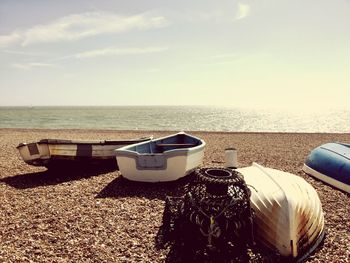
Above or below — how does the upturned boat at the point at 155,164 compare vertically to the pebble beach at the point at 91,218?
above

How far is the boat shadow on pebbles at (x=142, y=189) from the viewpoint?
31.6 ft

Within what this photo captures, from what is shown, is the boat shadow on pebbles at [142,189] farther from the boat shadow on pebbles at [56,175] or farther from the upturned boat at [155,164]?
the boat shadow on pebbles at [56,175]

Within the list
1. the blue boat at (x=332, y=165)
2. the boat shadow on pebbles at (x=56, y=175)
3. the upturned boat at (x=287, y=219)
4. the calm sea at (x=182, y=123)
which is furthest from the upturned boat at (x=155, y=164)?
the calm sea at (x=182, y=123)

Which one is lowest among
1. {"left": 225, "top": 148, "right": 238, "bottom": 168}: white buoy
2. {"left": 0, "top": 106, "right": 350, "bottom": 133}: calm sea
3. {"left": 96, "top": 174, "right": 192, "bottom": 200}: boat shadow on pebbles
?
{"left": 0, "top": 106, "right": 350, "bottom": 133}: calm sea

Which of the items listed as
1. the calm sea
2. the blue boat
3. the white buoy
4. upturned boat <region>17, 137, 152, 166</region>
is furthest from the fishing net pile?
the calm sea

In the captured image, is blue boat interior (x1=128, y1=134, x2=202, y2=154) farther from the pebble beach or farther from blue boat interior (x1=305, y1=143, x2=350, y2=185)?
blue boat interior (x1=305, y1=143, x2=350, y2=185)

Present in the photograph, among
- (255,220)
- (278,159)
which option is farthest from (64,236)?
(278,159)

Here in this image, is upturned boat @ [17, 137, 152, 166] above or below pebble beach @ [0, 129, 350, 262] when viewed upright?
above

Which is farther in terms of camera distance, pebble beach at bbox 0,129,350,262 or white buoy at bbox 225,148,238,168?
white buoy at bbox 225,148,238,168

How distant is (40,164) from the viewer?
1204 centimetres

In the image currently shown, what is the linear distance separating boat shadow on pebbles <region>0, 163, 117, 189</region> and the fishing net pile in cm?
724

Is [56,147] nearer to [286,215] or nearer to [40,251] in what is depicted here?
[40,251]

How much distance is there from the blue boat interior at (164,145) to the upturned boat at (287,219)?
667 centimetres

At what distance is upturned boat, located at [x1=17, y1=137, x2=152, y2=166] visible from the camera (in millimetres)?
11766
